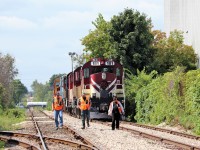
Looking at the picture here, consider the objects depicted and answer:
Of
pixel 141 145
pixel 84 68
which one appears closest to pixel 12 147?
pixel 141 145

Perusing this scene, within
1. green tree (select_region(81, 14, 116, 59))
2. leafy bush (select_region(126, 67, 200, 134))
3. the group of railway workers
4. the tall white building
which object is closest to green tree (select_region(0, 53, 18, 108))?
green tree (select_region(81, 14, 116, 59))

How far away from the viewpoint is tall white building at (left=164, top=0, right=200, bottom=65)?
56.7 m

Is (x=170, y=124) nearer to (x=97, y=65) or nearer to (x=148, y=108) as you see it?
(x=148, y=108)

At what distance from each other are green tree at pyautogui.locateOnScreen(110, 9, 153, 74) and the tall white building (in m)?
9.51

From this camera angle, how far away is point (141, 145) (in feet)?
51.3

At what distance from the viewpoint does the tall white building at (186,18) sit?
5672 centimetres

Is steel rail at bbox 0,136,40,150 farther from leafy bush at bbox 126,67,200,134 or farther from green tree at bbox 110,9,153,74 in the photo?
green tree at bbox 110,9,153,74

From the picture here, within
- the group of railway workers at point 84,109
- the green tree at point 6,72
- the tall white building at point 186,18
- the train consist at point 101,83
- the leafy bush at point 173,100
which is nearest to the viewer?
the group of railway workers at point 84,109

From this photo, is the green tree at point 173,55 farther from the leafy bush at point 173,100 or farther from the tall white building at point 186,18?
the leafy bush at point 173,100

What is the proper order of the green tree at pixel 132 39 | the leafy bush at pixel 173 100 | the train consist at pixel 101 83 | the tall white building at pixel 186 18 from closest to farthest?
the leafy bush at pixel 173 100 → the train consist at pixel 101 83 → the green tree at pixel 132 39 → the tall white building at pixel 186 18

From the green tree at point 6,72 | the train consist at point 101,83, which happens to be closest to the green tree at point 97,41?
the green tree at point 6,72

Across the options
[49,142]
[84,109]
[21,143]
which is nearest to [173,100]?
[84,109]

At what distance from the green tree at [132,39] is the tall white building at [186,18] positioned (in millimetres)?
9512

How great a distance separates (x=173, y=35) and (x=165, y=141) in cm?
4350
